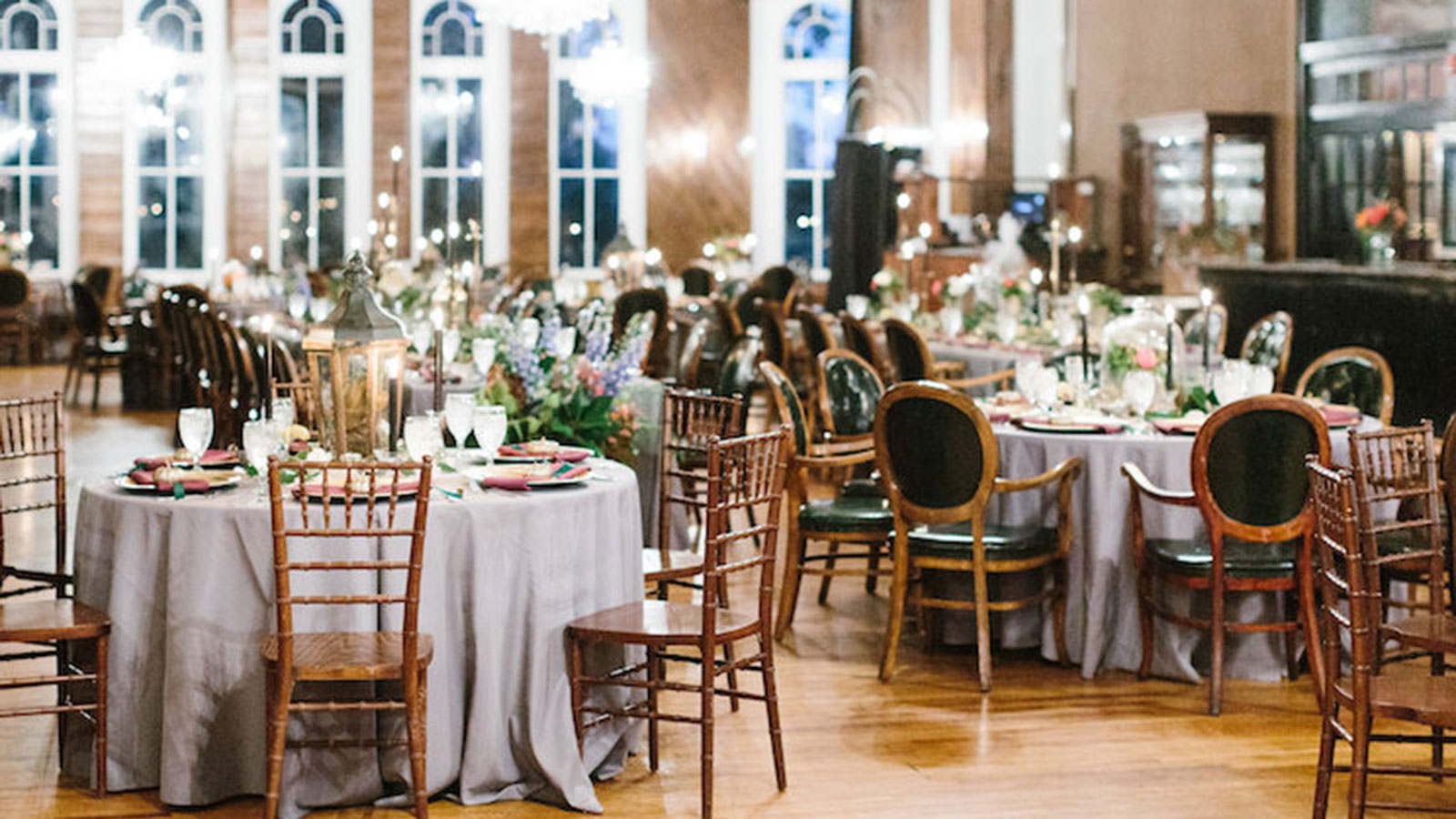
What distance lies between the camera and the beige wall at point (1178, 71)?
485 inches

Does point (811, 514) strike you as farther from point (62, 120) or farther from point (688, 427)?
point (62, 120)

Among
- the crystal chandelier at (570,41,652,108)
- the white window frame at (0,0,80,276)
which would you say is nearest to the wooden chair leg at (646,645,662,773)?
the crystal chandelier at (570,41,652,108)

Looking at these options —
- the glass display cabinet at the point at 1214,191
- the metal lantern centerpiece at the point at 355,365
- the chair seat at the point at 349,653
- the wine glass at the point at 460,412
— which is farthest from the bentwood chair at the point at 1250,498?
the glass display cabinet at the point at 1214,191

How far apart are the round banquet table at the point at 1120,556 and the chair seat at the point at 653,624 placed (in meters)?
1.59

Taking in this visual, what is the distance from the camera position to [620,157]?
18.4 meters

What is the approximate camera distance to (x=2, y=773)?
4656 mm

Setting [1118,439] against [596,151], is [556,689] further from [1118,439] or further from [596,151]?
[596,151]

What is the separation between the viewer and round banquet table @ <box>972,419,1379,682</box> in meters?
5.74

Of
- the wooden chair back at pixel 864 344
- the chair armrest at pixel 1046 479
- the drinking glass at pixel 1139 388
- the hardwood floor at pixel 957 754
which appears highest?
the wooden chair back at pixel 864 344

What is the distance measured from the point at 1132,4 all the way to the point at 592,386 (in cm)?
970

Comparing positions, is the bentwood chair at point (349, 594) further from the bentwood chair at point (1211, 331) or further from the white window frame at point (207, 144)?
the white window frame at point (207, 144)

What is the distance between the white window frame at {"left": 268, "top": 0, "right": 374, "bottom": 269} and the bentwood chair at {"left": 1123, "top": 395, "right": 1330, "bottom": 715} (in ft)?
44.6

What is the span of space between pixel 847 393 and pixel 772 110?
1159 centimetres

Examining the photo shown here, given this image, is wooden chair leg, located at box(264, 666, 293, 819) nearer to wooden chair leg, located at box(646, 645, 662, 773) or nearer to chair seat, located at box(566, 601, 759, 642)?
chair seat, located at box(566, 601, 759, 642)
